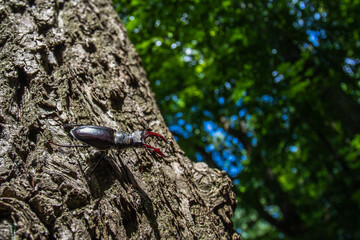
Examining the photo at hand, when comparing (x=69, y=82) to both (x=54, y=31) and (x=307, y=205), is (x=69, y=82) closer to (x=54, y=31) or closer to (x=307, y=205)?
(x=54, y=31)

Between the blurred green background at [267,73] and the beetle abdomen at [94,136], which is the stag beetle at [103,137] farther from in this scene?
the blurred green background at [267,73]

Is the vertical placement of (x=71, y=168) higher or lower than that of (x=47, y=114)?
lower

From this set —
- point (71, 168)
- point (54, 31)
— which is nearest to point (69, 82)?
point (54, 31)

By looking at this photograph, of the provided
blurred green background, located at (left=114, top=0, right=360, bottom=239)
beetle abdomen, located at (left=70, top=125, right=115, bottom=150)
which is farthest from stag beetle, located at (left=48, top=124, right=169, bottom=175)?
blurred green background, located at (left=114, top=0, right=360, bottom=239)

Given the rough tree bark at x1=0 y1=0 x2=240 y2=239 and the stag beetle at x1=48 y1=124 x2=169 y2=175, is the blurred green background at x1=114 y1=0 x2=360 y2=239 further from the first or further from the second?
the stag beetle at x1=48 y1=124 x2=169 y2=175

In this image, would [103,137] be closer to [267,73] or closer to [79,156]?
[79,156]

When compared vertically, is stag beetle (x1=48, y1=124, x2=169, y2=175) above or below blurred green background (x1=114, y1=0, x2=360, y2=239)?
below
